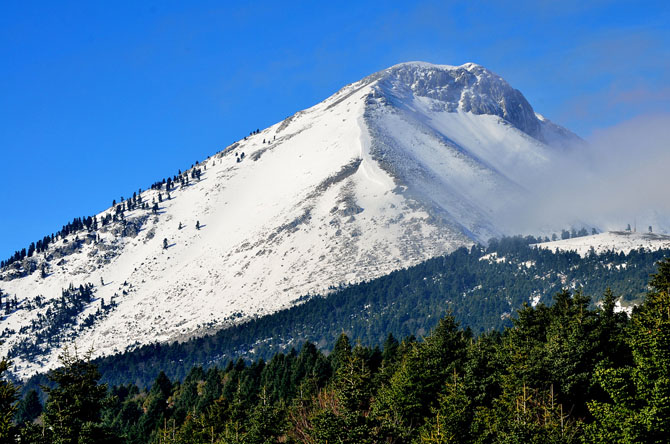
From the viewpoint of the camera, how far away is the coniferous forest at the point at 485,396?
1875 inches

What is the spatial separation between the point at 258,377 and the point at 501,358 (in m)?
83.1

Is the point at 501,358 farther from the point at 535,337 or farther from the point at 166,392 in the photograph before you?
the point at 166,392

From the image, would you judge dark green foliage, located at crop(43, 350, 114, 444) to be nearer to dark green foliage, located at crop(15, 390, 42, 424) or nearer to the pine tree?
the pine tree

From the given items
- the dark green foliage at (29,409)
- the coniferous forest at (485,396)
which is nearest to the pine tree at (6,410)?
the coniferous forest at (485,396)

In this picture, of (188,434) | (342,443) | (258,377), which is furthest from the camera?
(258,377)

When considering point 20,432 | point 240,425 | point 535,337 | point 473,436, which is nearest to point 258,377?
point 240,425

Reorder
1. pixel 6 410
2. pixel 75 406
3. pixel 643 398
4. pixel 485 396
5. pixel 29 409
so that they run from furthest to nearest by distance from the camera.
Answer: pixel 29 409, pixel 485 396, pixel 75 406, pixel 643 398, pixel 6 410

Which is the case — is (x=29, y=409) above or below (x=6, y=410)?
above

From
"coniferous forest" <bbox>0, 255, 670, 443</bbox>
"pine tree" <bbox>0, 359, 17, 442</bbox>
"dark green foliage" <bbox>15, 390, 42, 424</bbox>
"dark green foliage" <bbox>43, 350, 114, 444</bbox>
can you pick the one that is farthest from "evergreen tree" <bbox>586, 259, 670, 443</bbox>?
"dark green foliage" <bbox>15, 390, 42, 424</bbox>

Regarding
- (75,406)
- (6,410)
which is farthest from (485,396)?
(6,410)

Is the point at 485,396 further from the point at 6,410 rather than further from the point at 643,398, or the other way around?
the point at 6,410

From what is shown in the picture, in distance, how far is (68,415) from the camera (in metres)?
51.8

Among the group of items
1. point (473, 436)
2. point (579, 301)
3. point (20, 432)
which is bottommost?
point (473, 436)

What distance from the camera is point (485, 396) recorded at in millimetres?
75312
